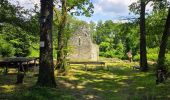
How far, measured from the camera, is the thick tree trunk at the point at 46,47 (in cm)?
1747

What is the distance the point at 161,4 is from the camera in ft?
75.6

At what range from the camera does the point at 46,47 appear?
1761 centimetres

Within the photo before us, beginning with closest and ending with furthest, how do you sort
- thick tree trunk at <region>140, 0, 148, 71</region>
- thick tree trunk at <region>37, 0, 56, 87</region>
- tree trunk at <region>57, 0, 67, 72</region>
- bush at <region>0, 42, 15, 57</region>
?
thick tree trunk at <region>37, 0, 56, 87</region>
tree trunk at <region>57, 0, 67, 72</region>
thick tree trunk at <region>140, 0, 148, 71</region>
bush at <region>0, 42, 15, 57</region>

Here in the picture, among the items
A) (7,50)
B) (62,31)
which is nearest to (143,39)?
(62,31)

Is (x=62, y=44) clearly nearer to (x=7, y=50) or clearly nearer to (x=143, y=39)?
(x=143, y=39)

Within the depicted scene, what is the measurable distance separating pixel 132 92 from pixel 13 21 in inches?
293

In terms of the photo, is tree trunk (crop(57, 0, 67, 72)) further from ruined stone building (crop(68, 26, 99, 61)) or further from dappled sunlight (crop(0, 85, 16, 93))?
ruined stone building (crop(68, 26, 99, 61))

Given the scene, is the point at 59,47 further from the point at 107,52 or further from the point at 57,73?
the point at 107,52

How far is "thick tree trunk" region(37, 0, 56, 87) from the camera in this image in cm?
1747

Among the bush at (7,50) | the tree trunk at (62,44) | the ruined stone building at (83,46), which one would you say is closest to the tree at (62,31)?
the tree trunk at (62,44)

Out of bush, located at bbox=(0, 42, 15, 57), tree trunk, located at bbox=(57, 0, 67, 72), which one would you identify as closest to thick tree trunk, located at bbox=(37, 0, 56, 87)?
tree trunk, located at bbox=(57, 0, 67, 72)

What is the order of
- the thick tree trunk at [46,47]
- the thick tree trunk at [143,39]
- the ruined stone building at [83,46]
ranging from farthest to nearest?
1. the ruined stone building at [83,46]
2. the thick tree trunk at [143,39]
3. the thick tree trunk at [46,47]

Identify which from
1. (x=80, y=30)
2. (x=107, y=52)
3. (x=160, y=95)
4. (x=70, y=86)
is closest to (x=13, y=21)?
(x=70, y=86)

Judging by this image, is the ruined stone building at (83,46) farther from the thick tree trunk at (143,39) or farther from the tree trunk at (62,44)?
the tree trunk at (62,44)
